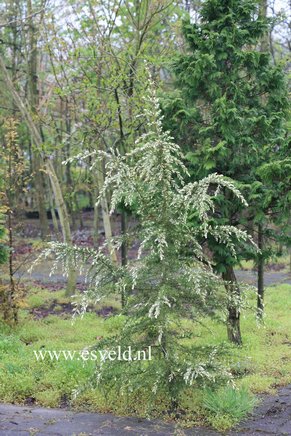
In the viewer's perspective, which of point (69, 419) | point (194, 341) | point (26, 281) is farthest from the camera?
point (26, 281)

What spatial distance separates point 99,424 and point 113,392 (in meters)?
0.63

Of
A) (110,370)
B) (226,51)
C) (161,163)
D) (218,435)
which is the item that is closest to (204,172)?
(226,51)

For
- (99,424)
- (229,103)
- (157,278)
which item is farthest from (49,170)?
(99,424)

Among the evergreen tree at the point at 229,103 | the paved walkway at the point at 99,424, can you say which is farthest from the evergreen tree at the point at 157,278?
the evergreen tree at the point at 229,103

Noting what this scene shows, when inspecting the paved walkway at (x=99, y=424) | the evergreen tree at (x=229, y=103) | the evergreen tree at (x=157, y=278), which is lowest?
the paved walkway at (x=99, y=424)

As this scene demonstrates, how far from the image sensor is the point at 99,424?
4.96 meters

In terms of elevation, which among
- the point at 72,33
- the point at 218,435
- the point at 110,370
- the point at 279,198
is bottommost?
the point at 218,435

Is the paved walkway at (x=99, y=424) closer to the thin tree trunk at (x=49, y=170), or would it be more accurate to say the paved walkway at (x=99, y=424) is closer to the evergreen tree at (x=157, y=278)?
the evergreen tree at (x=157, y=278)

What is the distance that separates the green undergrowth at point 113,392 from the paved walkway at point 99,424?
138mm

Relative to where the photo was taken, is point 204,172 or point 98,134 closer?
point 204,172

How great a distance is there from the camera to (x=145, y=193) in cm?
521

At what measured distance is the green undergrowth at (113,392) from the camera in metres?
5.14

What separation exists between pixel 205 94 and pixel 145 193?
9.56 ft

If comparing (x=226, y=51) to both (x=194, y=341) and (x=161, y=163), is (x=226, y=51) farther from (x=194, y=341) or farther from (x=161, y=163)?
(x=194, y=341)
